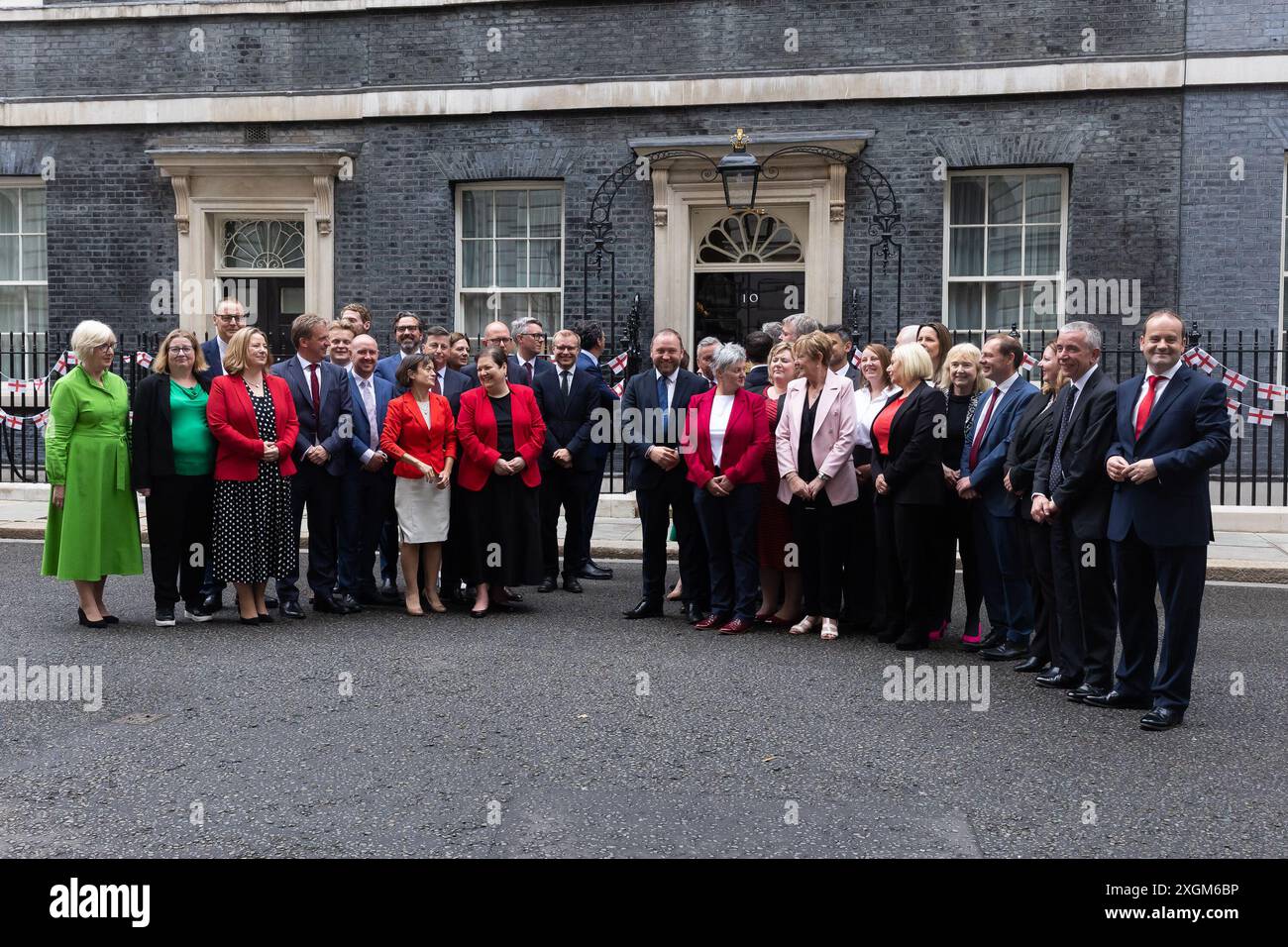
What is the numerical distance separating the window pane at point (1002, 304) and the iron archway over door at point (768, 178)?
3.41 feet

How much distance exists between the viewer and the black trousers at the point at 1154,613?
21.0 ft

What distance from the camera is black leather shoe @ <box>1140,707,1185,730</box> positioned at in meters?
6.31

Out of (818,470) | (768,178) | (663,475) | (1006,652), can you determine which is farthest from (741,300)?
(1006,652)

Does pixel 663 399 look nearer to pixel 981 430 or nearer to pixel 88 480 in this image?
pixel 981 430

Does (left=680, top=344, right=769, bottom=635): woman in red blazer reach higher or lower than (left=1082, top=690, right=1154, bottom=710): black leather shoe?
higher

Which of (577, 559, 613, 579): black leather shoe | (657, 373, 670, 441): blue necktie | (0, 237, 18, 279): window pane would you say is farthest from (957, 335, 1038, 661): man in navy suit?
(0, 237, 18, 279): window pane

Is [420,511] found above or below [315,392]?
below

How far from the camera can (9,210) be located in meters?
17.3

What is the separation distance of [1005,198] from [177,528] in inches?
405

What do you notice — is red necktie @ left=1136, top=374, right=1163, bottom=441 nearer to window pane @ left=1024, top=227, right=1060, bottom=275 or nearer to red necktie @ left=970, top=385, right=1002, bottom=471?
red necktie @ left=970, top=385, right=1002, bottom=471

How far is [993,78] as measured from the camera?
1488cm

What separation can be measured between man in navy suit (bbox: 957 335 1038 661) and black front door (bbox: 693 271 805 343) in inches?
303
